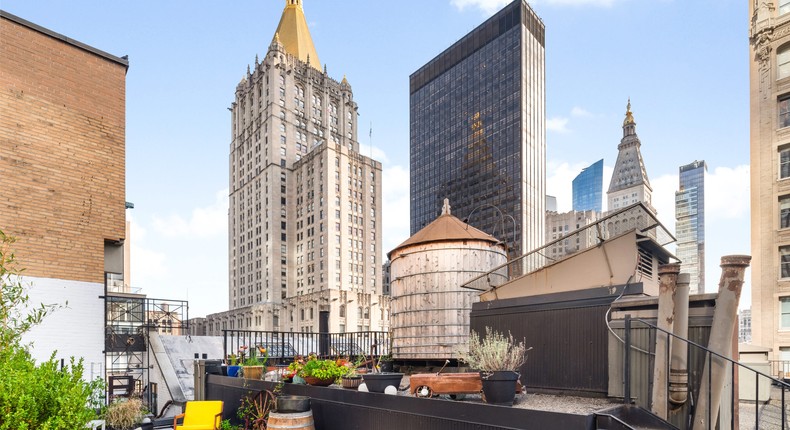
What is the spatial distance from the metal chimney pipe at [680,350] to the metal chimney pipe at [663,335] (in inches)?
3.2

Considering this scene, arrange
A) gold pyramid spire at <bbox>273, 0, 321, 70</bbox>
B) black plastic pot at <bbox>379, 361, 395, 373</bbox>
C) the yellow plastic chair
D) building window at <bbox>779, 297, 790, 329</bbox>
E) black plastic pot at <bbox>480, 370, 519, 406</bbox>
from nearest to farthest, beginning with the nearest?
black plastic pot at <bbox>480, 370, 519, 406</bbox>, the yellow plastic chair, black plastic pot at <bbox>379, 361, 395, 373</bbox>, building window at <bbox>779, 297, 790, 329</bbox>, gold pyramid spire at <bbox>273, 0, 321, 70</bbox>

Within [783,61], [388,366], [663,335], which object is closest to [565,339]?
[663,335]

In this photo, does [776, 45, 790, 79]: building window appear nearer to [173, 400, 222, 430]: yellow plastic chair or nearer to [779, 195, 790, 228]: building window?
[779, 195, 790, 228]: building window

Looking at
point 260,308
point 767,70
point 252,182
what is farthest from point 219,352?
point 252,182

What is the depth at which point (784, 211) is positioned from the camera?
2422cm

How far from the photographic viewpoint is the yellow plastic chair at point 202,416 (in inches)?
374

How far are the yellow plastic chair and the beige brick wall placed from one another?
5.87 metres

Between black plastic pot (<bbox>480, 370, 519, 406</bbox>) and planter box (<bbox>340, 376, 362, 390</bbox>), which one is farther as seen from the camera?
planter box (<bbox>340, 376, 362, 390</bbox>)

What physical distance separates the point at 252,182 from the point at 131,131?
83.1m

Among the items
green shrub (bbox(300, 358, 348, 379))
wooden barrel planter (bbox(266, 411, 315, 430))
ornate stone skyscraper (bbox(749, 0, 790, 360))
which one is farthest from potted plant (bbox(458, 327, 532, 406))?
ornate stone skyscraper (bbox(749, 0, 790, 360))

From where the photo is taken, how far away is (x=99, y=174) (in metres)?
13.5

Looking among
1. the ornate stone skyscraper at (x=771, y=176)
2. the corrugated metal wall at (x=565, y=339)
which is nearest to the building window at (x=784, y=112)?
the ornate stone skyscraper at (x=771, y=176)

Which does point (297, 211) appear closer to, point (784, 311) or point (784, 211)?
point (784, 211)

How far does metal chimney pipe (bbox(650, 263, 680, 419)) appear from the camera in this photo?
5.82 meters
